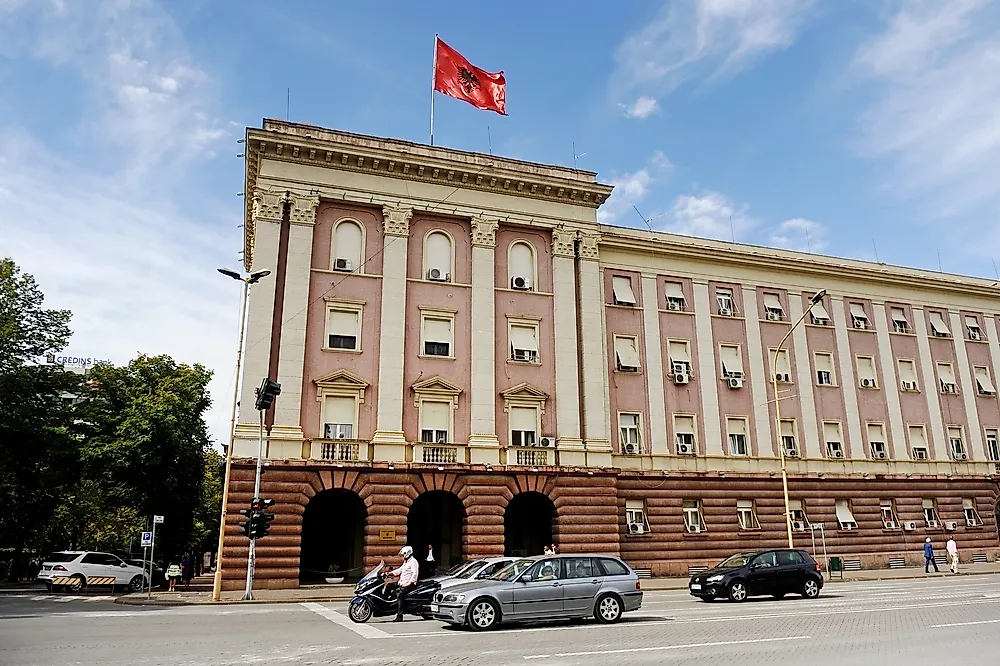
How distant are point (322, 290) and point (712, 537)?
19292mm

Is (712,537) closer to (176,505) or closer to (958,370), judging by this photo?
(958,370)

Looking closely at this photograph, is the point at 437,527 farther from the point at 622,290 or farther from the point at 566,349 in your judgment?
the point at 622,290

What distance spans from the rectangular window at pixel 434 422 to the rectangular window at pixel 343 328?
140 inches

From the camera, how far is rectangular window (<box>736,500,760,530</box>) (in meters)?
33.3

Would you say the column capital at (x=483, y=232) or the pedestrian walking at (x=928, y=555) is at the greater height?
the column capital at (x=483, y=232)

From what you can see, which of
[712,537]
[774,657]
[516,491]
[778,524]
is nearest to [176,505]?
[516,491]

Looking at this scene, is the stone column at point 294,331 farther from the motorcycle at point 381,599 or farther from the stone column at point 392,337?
the motorcycle at point 381,599

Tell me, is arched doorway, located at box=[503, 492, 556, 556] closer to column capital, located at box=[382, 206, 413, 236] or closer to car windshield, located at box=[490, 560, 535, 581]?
column capital, located at box=[382, 206, 413, 236]

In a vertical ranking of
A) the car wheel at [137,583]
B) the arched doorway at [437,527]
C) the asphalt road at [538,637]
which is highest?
the arched doorway at [437,527]

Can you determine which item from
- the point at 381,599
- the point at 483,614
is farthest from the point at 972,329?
the point at 381,599

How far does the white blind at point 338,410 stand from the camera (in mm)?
28422

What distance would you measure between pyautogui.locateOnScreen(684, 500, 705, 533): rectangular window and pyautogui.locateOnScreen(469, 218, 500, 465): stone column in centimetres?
911

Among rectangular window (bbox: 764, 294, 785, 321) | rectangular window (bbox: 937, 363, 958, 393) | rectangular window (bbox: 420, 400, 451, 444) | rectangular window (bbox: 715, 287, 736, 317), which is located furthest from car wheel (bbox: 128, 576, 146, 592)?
rectangular window (bbox: 937, 363, 958, 393)

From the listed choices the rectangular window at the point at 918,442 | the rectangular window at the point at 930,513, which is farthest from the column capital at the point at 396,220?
the rectangular window at the point at 930,513
